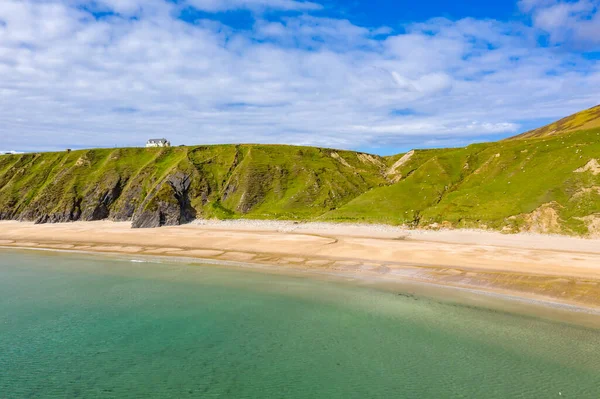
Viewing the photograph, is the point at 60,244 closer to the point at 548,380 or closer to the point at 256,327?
the point at 256,327

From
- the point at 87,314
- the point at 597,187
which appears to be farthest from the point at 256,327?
the point at 597,187

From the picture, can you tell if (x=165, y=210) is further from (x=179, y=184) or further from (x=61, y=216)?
(x=61, y=216)

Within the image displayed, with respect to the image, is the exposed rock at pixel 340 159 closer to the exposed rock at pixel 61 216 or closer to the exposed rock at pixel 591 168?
the exposed rock at pixel 591 168

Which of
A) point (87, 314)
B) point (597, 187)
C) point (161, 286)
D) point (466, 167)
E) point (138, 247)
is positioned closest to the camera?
point (87, 314)

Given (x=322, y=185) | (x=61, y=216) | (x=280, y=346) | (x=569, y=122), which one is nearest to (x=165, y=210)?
(x=61, y=216)

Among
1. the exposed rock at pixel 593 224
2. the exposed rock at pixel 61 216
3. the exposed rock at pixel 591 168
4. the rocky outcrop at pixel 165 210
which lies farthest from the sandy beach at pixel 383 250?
the exposed rock at pixel 591 168

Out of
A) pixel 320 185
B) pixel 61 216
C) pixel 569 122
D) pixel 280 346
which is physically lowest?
pixel 280 346
